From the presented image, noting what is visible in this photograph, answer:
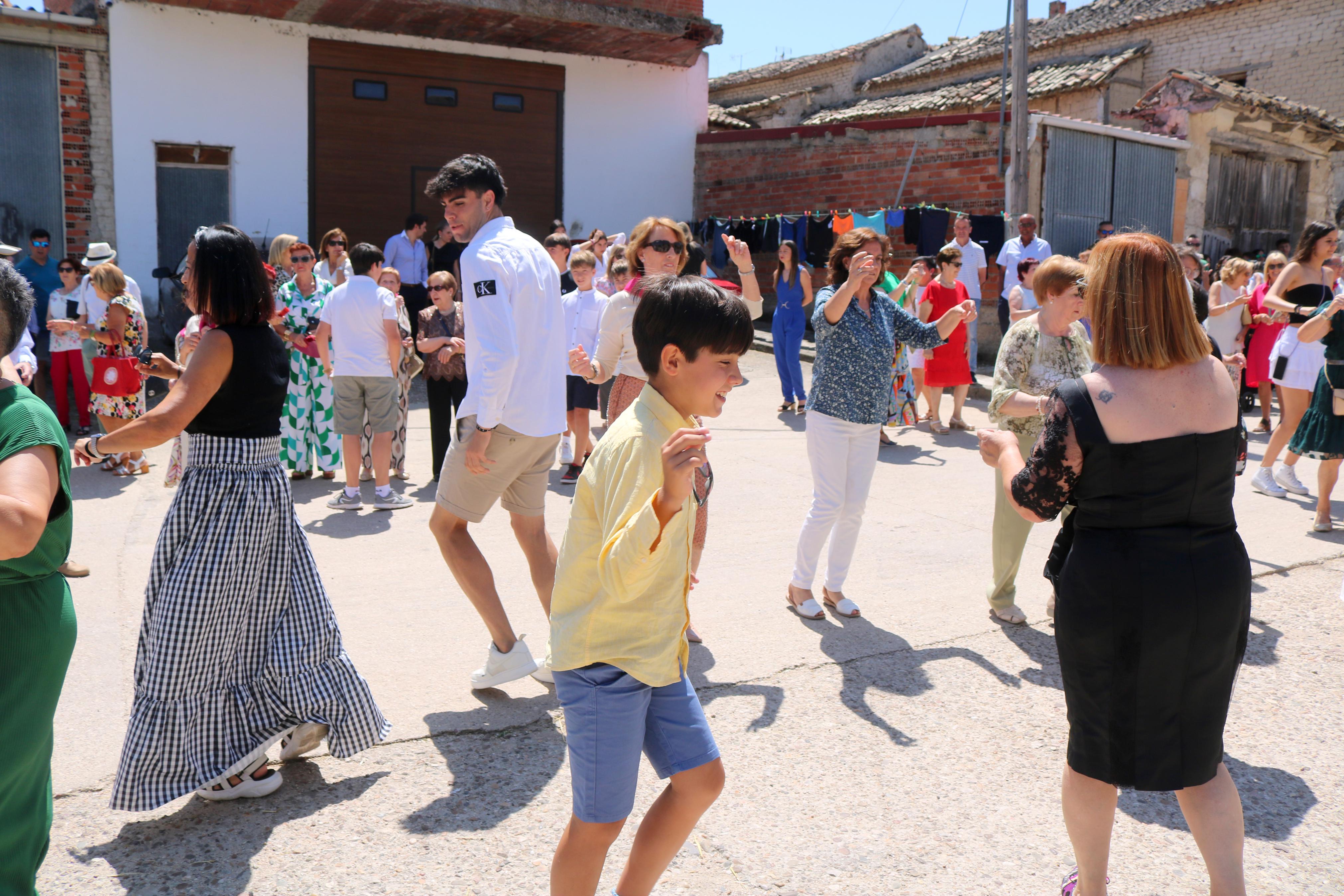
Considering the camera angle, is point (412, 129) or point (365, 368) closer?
point (365, 368)

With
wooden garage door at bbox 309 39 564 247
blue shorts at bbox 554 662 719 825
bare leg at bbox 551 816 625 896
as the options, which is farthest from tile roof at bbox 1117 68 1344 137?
bare leg at bbox 551 816 625 896

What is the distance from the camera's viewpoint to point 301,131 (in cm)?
1358

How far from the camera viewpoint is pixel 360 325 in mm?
7324

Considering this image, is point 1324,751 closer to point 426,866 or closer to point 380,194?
point 426,866

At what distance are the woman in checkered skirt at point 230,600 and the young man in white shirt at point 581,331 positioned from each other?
4755mm

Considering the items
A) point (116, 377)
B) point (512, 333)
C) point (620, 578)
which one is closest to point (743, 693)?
point (512, 333)

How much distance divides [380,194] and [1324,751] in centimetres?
1322

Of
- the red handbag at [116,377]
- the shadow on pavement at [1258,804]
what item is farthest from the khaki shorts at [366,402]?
the shadow on pavement at [1258,804]

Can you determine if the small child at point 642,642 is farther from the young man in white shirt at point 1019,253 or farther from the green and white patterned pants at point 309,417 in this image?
the young man in white shirt at point 1019,253

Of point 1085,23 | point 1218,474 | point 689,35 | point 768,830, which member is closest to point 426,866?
point 768,830

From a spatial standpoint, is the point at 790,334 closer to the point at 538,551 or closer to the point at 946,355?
the point at 946,355

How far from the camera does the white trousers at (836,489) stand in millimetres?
4945

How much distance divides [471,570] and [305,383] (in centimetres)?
491

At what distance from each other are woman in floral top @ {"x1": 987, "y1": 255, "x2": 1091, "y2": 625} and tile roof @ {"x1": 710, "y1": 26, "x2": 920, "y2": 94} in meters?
21.8
